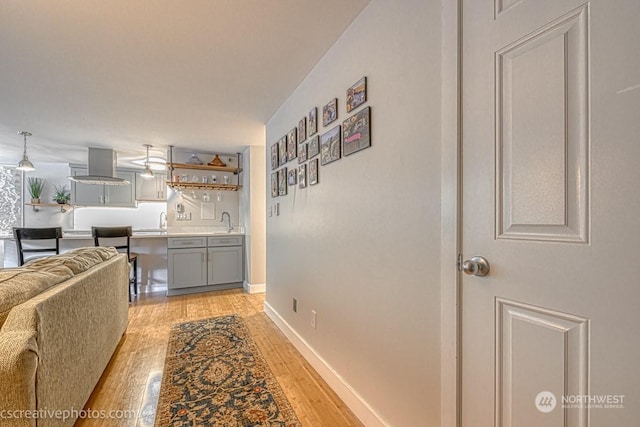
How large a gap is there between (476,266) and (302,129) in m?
1.71

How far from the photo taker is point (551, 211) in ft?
2.40

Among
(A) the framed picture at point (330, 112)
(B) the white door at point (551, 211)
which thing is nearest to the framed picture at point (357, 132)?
(A) the framed picture at point (330, 112)

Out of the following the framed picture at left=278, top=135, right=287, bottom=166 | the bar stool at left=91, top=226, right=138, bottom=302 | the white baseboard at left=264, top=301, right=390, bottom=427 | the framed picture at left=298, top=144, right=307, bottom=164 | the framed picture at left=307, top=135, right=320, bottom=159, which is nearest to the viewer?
the white baseboard at left=264, top=301, right=390, bottom=427

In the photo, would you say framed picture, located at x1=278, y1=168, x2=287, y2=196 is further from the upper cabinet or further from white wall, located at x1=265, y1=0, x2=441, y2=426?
the upper cabinet

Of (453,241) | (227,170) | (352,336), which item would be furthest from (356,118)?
(227,170)

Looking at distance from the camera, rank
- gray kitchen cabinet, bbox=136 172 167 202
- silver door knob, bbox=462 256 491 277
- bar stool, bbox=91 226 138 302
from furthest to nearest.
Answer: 1. gray kitchen cabinet, bbox=136 172 167 202
2. bar stool, bbox=91 226 138 302
3. silver door knob, bbox=462 256 491 277

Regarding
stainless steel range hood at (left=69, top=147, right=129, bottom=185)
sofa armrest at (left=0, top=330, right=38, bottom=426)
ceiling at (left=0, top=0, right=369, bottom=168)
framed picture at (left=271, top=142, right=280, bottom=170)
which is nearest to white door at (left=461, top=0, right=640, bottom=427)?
ceiling at (left=0, top=0, right=369, bottom=168)

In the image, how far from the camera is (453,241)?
3.18 ft

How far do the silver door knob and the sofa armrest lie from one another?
1.54 metres

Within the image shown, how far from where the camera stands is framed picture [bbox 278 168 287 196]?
261cm

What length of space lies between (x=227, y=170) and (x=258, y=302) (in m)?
2.24

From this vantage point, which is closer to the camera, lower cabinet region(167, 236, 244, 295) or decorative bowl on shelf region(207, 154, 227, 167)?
lower cabinet region(167, 236, 244, 295)

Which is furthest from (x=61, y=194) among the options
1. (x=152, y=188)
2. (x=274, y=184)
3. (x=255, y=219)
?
(x=274, y=184)

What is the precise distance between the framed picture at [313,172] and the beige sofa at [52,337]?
4.89 ft
